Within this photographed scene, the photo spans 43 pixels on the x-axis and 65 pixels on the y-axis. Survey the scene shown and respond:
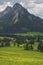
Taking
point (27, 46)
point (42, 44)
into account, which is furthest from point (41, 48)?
point (27, 46)

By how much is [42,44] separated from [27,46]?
1594cm

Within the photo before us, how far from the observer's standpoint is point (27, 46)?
7160 inches

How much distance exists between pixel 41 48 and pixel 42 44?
403 cm

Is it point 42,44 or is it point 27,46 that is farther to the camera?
point 27,46

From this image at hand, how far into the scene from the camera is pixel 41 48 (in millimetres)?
167125

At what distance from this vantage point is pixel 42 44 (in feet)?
558

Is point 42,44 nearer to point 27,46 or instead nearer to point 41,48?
point 41,48

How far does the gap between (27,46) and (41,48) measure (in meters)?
17.5

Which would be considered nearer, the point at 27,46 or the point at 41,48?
the point at 41,48
